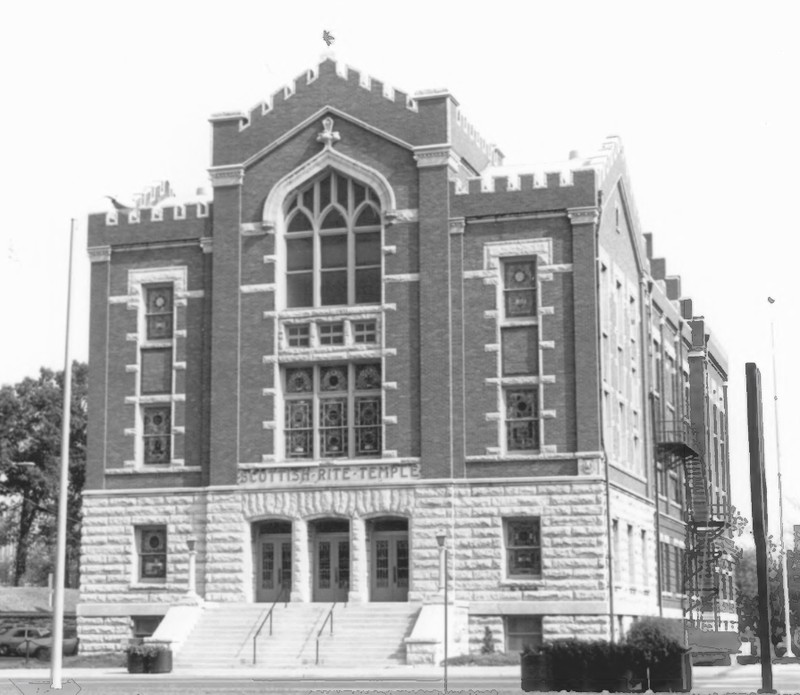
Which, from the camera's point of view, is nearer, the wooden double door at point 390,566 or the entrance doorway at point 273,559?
the wooden double door at point 390,566

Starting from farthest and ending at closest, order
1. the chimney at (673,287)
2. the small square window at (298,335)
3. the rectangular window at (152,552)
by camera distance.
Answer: the chimney at (673,287), the rectangular window at (152,552), the small square window at (298,335)

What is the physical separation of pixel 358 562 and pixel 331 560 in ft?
4.79

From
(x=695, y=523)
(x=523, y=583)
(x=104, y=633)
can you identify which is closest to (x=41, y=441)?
(x=104, y=633)

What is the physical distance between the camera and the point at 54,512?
93000mm

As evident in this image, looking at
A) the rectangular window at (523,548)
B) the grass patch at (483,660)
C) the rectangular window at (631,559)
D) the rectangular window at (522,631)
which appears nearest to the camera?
the grass patch at (483,660)

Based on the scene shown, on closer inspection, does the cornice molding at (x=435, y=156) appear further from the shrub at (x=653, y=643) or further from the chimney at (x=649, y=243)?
the shrub at (x=653, y=643)

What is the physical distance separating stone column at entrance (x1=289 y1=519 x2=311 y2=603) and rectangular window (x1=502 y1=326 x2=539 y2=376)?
8.42 metres

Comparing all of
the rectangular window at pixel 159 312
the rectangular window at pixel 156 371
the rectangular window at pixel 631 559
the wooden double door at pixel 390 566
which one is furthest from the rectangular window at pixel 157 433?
the rectangular window at pixel 631 559

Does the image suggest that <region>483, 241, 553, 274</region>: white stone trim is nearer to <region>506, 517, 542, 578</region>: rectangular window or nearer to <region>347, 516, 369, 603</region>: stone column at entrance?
<region>506, 517, 542, 578</region>: rectangular window

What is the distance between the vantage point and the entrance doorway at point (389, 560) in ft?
164

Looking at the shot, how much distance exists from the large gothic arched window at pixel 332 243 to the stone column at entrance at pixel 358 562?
24.7ft

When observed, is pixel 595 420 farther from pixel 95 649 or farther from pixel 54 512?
pixel 54 512

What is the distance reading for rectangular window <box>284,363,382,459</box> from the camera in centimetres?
5103

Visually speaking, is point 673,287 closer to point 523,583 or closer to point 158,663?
point 523,583
